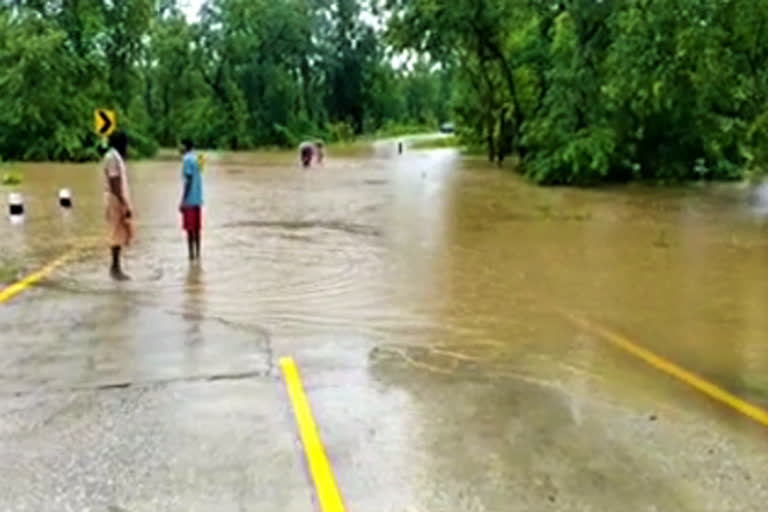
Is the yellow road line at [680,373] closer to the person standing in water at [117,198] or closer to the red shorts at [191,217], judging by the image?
the person standing in water at [117,198]

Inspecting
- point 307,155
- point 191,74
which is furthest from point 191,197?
point 191,74

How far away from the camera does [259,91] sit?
70312 mm

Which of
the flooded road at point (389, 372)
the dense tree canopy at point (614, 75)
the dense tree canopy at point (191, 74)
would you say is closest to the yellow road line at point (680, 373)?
the flooded road at point (389, 372)

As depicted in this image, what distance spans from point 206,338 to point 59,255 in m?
5.88

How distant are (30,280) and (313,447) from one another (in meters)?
6.72

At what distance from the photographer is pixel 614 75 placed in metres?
25.9

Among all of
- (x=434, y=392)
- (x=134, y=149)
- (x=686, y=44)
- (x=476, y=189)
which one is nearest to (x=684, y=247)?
(x=686, y=44)

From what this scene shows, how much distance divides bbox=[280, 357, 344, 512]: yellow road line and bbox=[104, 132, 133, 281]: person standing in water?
16.2 feet

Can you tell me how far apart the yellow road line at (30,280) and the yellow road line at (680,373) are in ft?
18.4

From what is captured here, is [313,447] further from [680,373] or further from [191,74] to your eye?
[191,74]

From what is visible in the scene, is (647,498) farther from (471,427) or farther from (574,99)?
(574,99)

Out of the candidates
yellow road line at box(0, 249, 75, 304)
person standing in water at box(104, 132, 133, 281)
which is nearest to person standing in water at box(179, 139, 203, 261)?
person standing in water at box(104, 132, 133, 281)

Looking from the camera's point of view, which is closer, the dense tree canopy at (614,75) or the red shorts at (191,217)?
the red shorts at (191,217)

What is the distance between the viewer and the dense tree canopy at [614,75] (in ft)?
68.5
